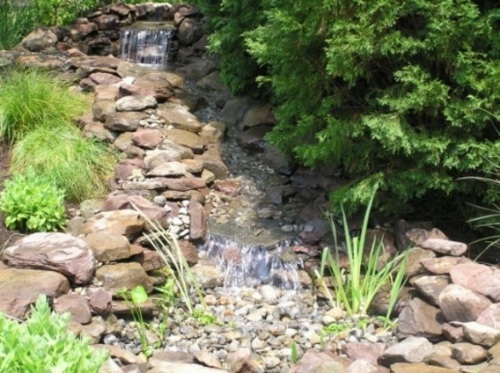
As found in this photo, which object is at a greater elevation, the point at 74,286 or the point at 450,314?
the point at 450,314

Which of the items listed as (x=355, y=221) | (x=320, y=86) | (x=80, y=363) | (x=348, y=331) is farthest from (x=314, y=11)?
(x=80, y=363)

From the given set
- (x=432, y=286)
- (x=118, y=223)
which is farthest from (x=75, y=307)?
(x=432, y=286)

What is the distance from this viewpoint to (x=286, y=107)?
17.5ft

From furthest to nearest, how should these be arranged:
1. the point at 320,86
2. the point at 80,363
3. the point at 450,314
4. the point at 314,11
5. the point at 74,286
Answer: the point at 320,86
the point at 314,11
the point at 74,286
the point at 450,314
the point at 80,363

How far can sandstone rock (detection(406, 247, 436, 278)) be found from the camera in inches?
180

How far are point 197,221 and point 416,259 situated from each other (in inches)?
67.6

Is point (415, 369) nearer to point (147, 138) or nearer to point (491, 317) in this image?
point (491, 317)

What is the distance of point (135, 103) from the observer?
21.9ft

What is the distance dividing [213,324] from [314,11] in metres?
2.26

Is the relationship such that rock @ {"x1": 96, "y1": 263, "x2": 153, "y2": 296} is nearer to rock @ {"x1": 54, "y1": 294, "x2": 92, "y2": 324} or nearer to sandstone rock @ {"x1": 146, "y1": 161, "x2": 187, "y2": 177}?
rock @ {"x1": 54, "y1": 294, "x2": 92, "y2": 324}

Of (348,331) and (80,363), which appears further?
(348,331)

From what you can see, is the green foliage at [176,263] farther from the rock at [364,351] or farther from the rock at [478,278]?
the rock at [478,278]

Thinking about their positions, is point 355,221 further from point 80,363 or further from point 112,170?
point 80,363

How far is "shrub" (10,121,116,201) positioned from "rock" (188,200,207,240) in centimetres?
→ 79
